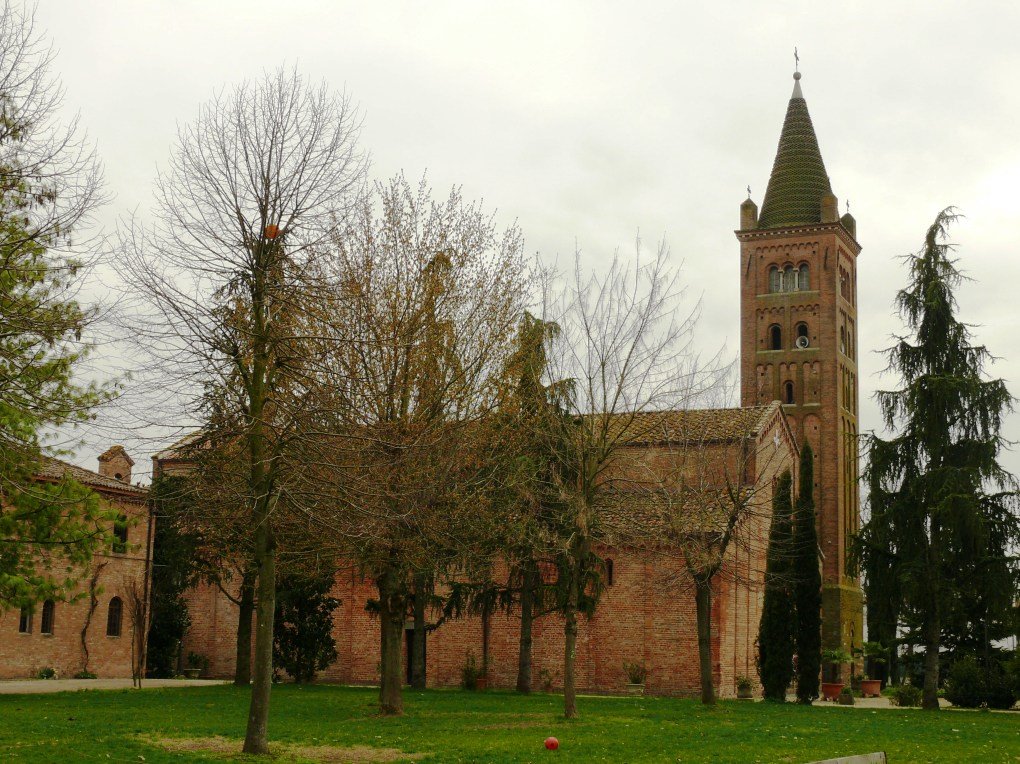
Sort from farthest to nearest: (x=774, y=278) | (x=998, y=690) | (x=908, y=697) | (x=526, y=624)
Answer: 1. (x=774, y=278)
2. (x=908, y=697)
3. (x=526, y=624)
4. (x=998, y=690)

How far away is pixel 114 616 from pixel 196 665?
180 inches

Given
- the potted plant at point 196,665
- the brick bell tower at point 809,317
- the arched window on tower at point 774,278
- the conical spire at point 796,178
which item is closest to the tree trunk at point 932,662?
the potted plant at point 196,665

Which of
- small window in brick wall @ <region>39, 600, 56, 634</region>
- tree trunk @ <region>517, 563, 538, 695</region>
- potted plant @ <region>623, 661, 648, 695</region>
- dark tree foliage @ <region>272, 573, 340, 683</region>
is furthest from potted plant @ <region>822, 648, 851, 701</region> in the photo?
small window in brick wall @ <region>39, 600, 56, 634</region>

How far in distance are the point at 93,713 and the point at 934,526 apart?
23952mm

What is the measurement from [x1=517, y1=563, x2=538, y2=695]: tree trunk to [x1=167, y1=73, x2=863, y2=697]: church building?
11.4 ft

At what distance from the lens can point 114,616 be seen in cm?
4116

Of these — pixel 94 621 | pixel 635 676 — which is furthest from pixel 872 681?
pixel 94 621

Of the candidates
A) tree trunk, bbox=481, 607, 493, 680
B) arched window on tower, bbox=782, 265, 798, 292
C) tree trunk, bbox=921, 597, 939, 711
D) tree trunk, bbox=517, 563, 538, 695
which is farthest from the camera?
arched window on tower, bbox=782, 265, 798, 292

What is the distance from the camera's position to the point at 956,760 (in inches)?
667

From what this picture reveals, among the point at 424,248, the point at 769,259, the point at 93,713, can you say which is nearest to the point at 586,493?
the point at 424,248

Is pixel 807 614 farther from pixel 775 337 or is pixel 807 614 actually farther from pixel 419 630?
pixel 775 337

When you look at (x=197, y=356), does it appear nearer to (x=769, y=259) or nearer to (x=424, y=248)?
(x=424, y=248)

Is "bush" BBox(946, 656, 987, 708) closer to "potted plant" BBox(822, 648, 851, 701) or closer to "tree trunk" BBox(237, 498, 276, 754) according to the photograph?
"potted plant" BBox(822, 648, 851, 701)

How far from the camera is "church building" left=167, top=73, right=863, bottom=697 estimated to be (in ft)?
125
